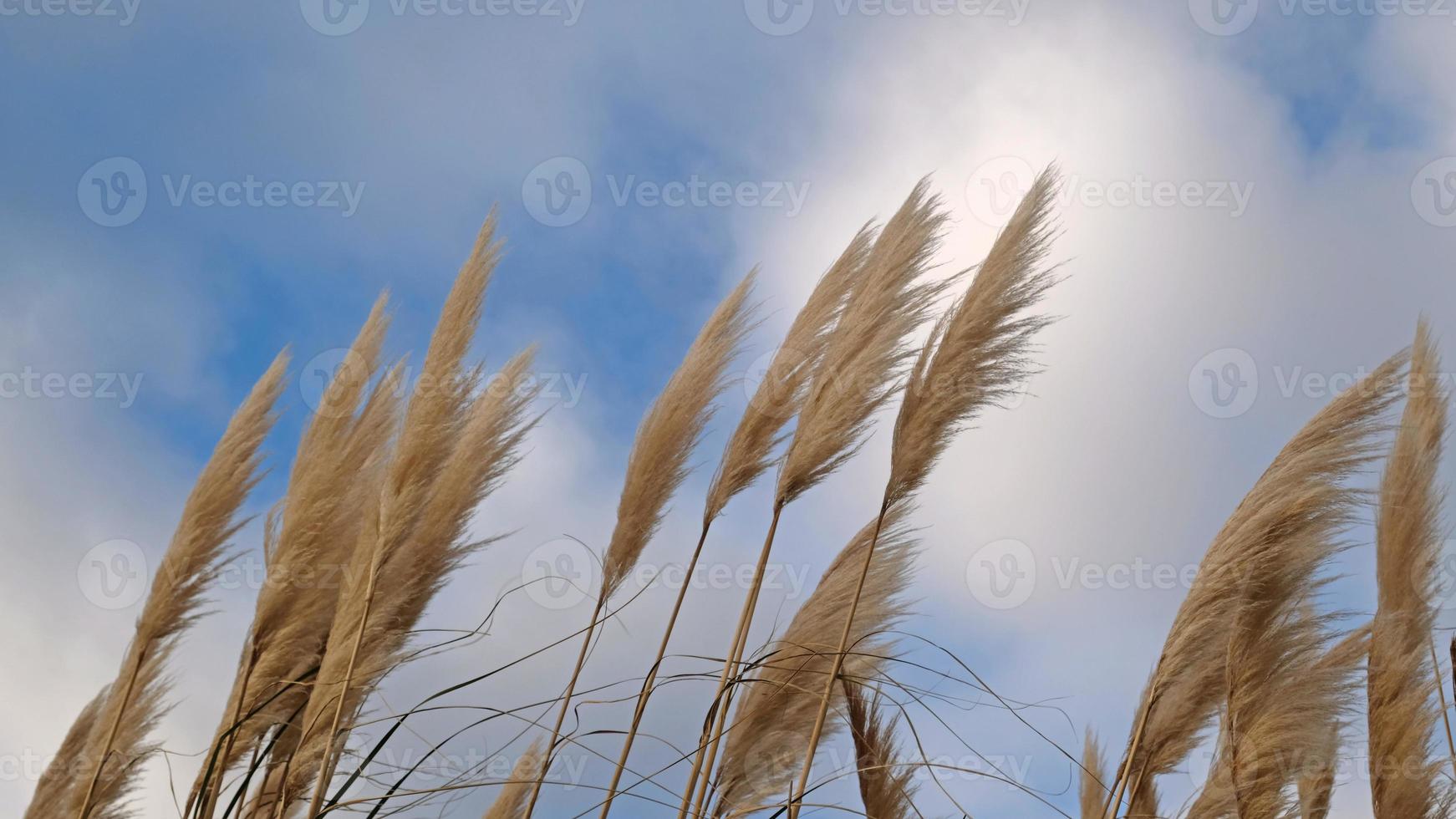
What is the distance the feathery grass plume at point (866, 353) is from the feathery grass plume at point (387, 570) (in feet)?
2.78

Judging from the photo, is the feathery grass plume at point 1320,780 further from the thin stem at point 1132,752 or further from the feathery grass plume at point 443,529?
the feathery grass plume at point 443,529

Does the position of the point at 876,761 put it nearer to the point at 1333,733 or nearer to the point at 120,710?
the point at 1333,733

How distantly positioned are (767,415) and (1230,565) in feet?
3.78

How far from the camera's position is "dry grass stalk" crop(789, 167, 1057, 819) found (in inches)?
95.0

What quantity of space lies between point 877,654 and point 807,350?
852 mm

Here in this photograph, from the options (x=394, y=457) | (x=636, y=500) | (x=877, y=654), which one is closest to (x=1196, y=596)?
(x=877, y=654)

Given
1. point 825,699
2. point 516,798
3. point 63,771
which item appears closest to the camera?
point 825,699

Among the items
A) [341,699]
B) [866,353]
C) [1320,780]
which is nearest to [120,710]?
[341,699]

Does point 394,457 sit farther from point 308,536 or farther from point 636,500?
point 636,500

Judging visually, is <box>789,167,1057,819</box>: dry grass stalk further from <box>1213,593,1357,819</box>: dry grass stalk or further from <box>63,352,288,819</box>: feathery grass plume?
<box>63,352,288,819</box>: feathery grass plume

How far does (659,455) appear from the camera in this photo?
8.53 ft

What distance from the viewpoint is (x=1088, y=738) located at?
4.73m

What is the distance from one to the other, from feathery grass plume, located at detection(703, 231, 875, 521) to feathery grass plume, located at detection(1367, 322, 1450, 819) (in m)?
1.70

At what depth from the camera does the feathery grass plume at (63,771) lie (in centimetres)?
376
